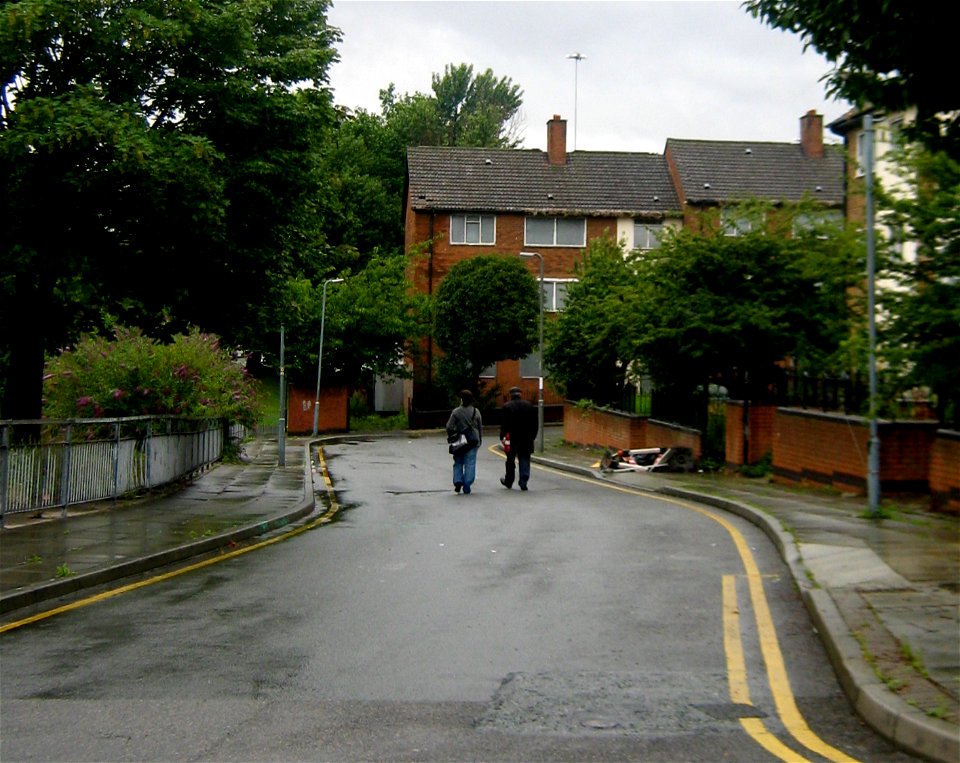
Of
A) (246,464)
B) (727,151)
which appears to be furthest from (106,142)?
(727,151)

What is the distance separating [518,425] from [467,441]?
1.57m

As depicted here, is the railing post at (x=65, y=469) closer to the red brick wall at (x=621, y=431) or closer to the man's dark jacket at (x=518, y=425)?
the man's dark jacket at (x=518, y=425)

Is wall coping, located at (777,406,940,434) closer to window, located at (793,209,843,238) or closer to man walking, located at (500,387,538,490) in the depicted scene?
window, located at (793,209,843,238)

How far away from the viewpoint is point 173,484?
73.7 feet

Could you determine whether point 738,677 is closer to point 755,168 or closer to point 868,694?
point 868,694

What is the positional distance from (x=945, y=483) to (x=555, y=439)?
30669 mm

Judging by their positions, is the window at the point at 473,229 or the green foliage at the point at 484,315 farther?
the window at the point at 473,229

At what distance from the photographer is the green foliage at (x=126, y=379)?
24.6 metres

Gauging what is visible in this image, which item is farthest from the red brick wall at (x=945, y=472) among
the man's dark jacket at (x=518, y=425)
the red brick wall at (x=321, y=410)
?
the red brick wall at (x=321, y=410)

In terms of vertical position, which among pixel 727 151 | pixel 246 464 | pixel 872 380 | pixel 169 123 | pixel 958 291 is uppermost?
pixel 727 151

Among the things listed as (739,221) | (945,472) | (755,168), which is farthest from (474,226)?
(945,472)

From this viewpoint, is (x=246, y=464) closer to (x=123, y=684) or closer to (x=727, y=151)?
(x=123, y=684)

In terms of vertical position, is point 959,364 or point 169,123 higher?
point 169,123

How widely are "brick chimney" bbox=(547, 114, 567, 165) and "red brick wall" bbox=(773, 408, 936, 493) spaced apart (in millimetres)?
40853
